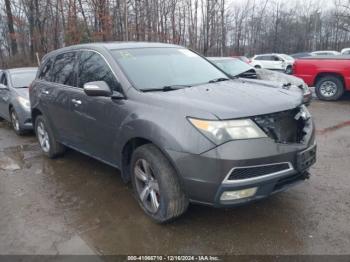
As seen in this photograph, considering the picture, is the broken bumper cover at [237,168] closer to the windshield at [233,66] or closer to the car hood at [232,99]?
the car hood at [232,99]

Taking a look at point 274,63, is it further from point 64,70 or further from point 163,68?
point 163,68

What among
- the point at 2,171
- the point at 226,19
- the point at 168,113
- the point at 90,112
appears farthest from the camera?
the point at 226,19

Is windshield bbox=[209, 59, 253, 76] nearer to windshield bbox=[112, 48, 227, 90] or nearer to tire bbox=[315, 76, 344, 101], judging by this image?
tire bbox=[315, 76, 344, 101]

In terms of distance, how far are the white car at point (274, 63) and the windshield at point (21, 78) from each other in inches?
751

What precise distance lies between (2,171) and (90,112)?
7.38 ft

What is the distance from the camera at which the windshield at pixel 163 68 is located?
12.0ft

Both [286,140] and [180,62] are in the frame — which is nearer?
[286,140]

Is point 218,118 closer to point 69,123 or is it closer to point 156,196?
point 156,196

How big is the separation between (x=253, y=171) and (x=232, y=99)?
2.33ft

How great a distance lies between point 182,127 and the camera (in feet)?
9.41

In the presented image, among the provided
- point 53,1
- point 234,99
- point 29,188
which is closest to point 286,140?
point 234,99

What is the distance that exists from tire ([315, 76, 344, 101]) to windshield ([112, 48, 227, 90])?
7283 millimetres

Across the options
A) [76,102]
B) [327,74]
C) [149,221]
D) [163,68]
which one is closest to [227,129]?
[149,221]

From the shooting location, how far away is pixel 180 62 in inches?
163
